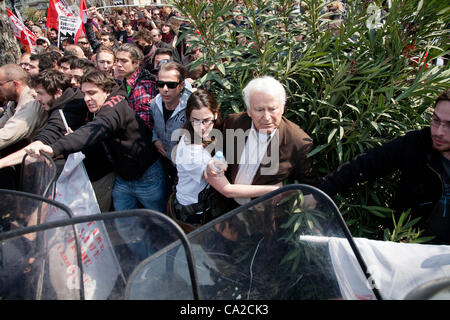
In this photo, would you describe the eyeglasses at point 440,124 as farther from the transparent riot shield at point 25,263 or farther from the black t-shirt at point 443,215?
the transparent riot shield at point 25,263

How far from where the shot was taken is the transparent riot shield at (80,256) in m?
1.04

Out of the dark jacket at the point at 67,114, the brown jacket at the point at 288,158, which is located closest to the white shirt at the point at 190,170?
the brown jacket at the point at 288,158

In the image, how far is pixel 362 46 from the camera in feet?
7.50

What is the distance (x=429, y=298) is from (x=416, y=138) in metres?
1.28

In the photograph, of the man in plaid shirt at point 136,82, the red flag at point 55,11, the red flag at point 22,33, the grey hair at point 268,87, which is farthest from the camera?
the red flag at point 55,11

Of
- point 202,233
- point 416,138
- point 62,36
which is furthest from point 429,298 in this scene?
point 62,36

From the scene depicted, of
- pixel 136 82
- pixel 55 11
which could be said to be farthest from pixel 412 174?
pixel 55 11

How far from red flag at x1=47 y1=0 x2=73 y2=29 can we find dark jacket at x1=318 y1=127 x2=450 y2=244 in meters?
9.45

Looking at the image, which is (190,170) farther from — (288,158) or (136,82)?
(136,82)

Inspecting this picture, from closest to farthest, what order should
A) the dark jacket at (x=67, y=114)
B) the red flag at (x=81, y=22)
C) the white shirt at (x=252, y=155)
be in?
the white shirt at (x=252, y=155) → the dark jacket at (x=67, y=114) → the red flag at (x=81, y=22)

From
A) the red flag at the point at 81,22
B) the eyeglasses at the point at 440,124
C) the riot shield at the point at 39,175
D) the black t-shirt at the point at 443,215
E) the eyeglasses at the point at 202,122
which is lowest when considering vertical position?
the black t-shirt at the point at 443,215

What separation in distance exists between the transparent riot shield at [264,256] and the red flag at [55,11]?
9662mm

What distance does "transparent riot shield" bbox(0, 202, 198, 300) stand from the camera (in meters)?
1.04
